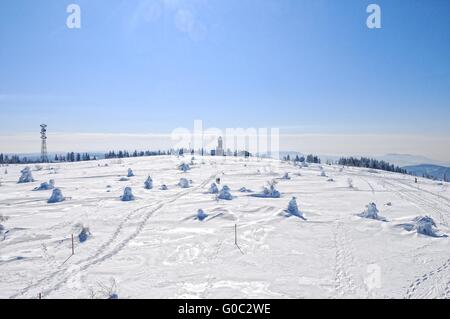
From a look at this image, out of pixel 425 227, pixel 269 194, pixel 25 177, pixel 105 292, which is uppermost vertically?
pixel 25 177

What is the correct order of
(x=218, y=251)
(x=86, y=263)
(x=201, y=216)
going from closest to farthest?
(x=86, y=263) → (x=218, y=251) → (x=201, y=216)

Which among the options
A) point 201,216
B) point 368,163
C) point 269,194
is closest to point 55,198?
point 201,216

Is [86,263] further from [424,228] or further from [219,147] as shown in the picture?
[219,147]

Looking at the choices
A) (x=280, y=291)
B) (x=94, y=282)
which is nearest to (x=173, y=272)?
(x=94, y=282)

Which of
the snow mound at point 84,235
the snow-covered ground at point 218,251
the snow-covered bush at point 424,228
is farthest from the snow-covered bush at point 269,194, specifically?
the snow mound at point 84,235

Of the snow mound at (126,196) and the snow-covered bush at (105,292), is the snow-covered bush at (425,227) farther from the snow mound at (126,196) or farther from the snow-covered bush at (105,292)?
the snow mound at (126,196)

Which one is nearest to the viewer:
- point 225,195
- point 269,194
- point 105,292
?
point 105,292

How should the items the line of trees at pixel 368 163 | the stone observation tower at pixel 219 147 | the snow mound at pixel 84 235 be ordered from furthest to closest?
the stone observation tower at pixel 219 147 < the line of trees at pixel 368 163 < the snow mound at pixel 84 235
